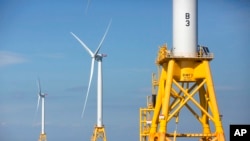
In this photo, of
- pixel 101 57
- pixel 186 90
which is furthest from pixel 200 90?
pixel 101 57

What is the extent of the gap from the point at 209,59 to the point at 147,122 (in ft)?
50.4

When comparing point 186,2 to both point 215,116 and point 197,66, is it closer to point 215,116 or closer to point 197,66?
point 197,66

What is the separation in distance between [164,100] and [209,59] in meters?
6.28

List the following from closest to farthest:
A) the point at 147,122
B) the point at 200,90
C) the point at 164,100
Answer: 1. the point at 164,100
2. the point at 200,90
3. the point at 147,122

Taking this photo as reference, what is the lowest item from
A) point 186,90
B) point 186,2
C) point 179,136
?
point 179,136

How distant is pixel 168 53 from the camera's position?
215ft

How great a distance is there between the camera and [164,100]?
64.9 meters

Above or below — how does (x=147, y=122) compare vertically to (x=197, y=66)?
below

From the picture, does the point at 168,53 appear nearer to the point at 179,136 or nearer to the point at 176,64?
the point at 176,64

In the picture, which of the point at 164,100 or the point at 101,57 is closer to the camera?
the point at 164,100

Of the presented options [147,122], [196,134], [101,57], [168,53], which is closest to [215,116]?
[196,134]

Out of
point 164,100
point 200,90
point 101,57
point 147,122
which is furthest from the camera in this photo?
point 101,57

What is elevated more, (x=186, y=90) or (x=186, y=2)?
(x=186, y=2)

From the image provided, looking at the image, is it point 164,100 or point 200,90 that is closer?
point 164,100
